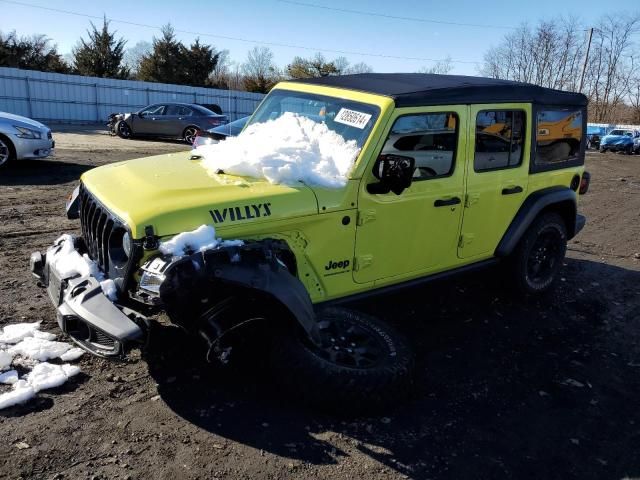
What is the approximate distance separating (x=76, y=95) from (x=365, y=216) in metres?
27.2

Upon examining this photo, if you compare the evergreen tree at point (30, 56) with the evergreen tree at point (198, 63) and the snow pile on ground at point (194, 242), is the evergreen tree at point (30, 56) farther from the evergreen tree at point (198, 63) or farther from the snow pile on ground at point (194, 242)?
the snow pile on ground at point (194, 242)

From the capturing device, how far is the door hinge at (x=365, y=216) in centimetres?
361

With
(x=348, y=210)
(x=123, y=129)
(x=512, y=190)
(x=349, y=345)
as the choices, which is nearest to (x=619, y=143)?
(x=123, y=129)

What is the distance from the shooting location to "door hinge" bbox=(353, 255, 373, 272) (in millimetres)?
3728

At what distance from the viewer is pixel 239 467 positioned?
108 inches

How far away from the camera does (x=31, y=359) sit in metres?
3.55

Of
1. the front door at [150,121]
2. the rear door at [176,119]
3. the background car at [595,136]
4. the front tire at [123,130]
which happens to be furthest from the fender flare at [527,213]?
the background car at [595,136]

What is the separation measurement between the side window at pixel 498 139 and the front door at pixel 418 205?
229 mm

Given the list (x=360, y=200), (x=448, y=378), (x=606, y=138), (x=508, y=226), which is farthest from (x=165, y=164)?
(x=606, y=138)

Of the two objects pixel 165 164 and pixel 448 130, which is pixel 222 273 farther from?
pixel 448 130

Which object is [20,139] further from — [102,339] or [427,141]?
[427,141]

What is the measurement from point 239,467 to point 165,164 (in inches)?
91.0

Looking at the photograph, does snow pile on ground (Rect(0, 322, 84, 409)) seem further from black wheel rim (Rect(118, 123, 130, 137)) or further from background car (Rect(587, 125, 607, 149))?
background car (Rect(587, 125, 607, 149))

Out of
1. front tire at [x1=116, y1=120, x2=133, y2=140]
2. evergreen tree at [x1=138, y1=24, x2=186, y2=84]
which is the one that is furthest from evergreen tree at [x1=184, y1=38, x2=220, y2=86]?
front tire at [x1=116, y1=120, x2=133, y2=140]
